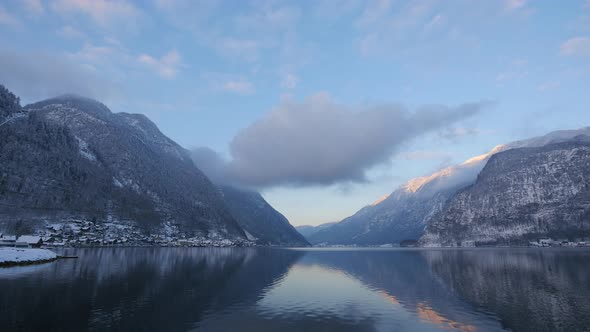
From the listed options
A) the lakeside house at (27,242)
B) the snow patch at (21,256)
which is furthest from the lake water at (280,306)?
the lakeside house at (27,242)

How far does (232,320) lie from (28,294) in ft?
107

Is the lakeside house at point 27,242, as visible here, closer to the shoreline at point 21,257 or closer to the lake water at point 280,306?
the shoreline at point 21,257

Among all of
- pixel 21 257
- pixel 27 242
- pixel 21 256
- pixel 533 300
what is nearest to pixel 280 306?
pixel 533 300

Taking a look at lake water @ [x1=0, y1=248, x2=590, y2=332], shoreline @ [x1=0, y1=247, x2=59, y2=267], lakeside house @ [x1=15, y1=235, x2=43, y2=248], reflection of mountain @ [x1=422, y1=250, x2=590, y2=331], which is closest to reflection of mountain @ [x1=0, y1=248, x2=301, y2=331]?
lake water @ [x1=0, y1=248, x2=590, y2=332]

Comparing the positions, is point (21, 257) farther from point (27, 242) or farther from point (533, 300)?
point (533, 300)

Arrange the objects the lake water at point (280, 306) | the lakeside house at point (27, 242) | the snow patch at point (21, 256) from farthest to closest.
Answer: the lakeside house at point (27, 242) < the snow patch at point (21, 256) < the lake water at point (280, 306)

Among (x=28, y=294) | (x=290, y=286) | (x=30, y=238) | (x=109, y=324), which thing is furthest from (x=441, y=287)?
(x=30, y=238)

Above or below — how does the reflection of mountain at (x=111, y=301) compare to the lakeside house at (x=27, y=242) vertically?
below

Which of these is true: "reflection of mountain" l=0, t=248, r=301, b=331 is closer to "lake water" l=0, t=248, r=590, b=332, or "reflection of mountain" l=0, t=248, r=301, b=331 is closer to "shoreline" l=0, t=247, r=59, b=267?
"lake water" l=0, t=248, r=590, b=332

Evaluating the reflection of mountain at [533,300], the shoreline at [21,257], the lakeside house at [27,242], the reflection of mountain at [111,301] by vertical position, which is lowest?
the reflection of mountain at [533,300]

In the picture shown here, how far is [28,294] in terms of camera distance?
47.5 metres

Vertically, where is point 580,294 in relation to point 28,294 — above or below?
below

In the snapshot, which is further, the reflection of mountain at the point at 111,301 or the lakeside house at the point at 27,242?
the lakeside house at the point at 27,242

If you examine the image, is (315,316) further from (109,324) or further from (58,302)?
(58,302)
